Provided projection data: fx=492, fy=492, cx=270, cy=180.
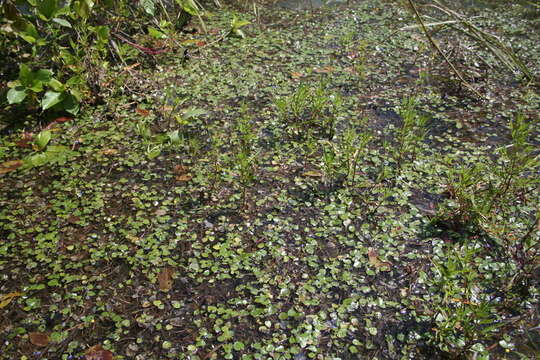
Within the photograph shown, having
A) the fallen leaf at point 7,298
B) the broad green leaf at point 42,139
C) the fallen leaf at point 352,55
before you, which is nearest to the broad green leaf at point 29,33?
the broad green leaf at point 42,139

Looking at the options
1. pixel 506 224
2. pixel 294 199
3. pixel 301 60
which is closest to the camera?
pixel 506 224

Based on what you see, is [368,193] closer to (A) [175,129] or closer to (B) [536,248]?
(B) [536,248]

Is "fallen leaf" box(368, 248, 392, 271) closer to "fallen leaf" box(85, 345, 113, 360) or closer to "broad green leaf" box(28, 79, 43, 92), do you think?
"fallen leaf" box(85, 345, 113, 360)

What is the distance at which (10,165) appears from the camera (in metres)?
2.80

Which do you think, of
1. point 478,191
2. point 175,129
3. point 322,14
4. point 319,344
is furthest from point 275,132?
point 322,14

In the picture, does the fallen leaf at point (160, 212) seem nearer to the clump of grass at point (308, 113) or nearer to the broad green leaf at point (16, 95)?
the clump of grass at point (308, 113)

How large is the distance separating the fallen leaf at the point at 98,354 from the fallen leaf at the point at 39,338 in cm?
18

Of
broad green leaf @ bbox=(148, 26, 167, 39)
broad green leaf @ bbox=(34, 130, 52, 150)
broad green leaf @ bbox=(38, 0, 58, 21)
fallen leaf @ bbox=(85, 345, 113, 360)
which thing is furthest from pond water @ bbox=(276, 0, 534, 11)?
fallen leaf @ bbox=(85, 345, 113, 360)

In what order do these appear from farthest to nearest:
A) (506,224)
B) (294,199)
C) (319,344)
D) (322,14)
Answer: (322,14)
(294,199)
(506,224)
(319,344)

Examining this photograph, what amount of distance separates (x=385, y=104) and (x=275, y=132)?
0.84m

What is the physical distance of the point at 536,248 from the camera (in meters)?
2.18

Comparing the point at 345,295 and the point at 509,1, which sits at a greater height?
the point at 509,1

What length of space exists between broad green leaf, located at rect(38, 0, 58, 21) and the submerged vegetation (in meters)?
0.02

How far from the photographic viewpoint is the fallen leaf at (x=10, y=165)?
2.77 m
